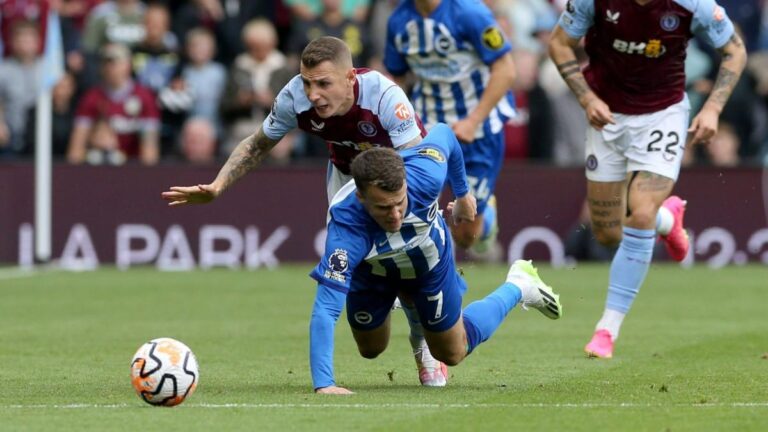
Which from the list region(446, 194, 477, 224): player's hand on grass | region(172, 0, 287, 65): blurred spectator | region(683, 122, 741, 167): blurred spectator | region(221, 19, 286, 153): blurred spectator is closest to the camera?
region(446, 194, 477, 224): player's hand on grass

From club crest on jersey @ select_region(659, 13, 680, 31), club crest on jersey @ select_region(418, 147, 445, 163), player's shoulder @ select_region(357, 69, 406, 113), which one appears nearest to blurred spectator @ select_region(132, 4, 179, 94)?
club crest on jersey @ select_region(659, 13, 680, 31)

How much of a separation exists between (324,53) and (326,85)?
184mm

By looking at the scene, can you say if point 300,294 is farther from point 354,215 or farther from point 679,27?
point 354,215

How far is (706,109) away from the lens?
10195 mm

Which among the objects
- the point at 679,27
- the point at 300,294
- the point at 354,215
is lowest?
the point at 300,294

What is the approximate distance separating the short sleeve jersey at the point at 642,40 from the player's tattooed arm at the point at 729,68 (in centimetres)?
8

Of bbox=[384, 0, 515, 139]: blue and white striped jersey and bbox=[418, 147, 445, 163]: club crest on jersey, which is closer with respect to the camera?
bbox=[418, 147, 445, 163]: club crest on jersey

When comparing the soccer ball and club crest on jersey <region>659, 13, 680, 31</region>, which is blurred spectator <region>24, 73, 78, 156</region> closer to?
club crest on jersey <region>659, 13, 680, 31</region>

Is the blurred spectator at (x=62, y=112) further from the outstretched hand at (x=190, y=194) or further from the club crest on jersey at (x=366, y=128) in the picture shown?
the outstretched hand at (x=190, y=194)

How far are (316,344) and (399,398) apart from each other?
0.52 m

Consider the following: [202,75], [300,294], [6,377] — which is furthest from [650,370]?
[202,75]

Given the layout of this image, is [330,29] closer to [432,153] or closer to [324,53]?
[324,53]

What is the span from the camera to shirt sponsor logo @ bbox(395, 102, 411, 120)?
346 inches

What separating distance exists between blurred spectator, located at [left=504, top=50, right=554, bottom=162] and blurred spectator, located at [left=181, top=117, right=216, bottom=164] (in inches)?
141
